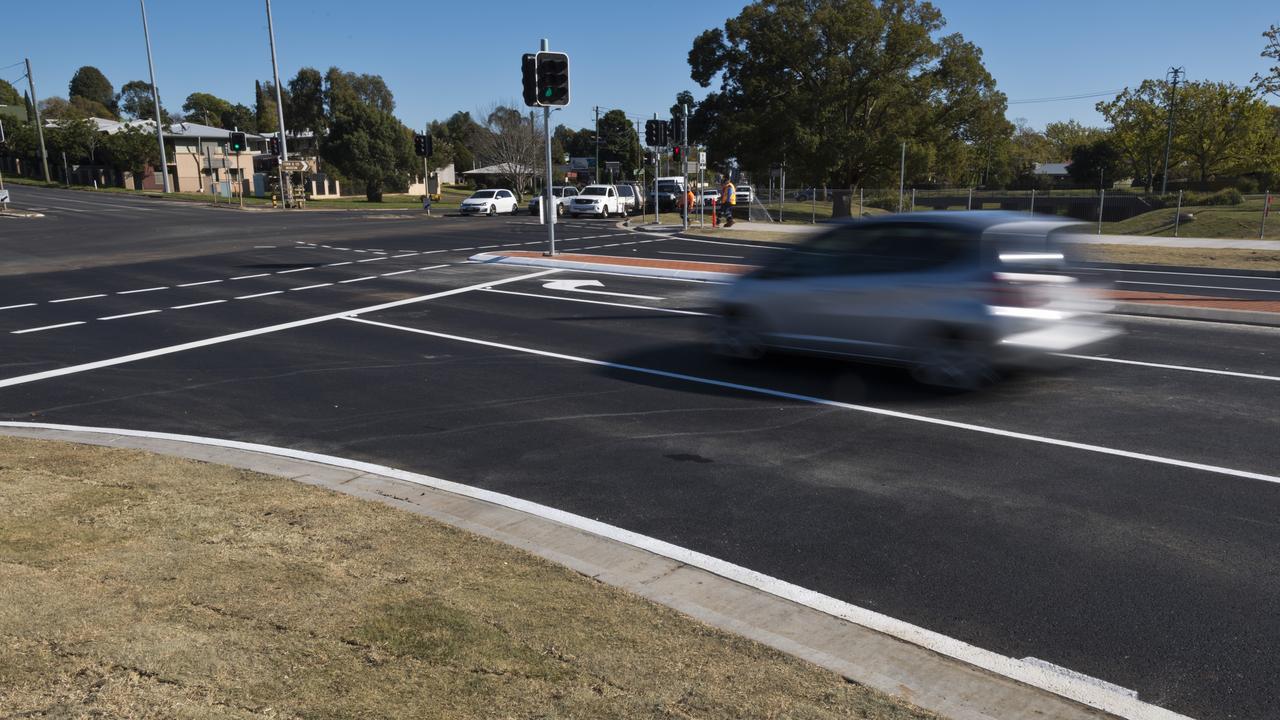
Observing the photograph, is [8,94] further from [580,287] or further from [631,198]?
[580,287]

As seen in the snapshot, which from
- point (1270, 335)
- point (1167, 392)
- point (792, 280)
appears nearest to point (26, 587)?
point (792, 280)

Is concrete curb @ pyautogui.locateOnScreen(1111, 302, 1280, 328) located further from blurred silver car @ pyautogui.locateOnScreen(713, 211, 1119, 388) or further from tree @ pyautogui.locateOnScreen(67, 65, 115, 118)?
tree @ pyautogui.locateOnScreen(67, 65, 115, 118)

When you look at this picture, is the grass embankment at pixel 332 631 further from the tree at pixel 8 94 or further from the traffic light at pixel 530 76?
the tree at pixel 8 94

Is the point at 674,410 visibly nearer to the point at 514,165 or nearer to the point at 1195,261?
the point at 1195,261

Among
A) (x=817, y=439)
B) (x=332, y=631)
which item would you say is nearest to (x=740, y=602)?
(x=332, y=631)

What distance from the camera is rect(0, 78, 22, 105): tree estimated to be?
14400 cm

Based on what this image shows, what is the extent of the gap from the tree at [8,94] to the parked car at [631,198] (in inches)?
5160

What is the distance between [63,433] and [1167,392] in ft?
32.3

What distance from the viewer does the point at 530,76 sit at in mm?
21062

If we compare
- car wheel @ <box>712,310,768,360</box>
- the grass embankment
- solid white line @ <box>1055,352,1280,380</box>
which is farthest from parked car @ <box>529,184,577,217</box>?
the grass embankment

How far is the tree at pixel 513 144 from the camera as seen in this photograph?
83.2m

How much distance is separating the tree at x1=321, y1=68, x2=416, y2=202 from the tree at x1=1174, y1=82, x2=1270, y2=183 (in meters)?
58.2

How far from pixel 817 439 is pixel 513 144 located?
257ft

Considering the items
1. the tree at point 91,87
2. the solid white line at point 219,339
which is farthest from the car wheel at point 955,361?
the tree at point 91,87
